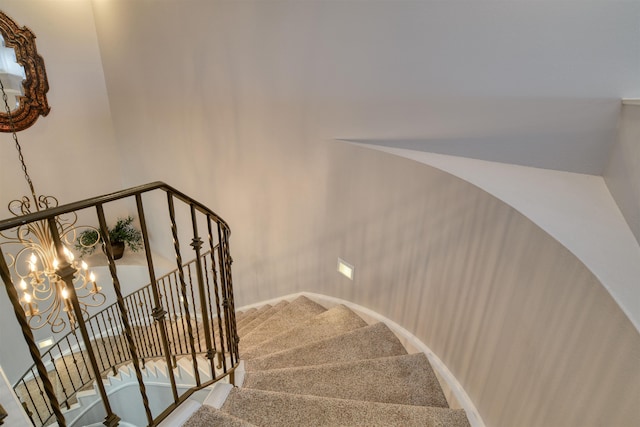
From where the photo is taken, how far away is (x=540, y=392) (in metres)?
1.27

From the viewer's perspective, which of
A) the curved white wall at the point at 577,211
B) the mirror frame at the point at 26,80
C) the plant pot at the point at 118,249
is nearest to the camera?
the curved white wall at the point at 577,211

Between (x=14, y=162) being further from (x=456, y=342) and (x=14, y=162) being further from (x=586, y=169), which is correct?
(x=586, y=169)

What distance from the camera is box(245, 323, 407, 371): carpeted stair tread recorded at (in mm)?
2230

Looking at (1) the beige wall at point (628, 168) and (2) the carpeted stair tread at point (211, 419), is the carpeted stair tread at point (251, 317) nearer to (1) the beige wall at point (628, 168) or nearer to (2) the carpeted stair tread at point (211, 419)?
(2) the carpeted stair tread at point (211, 419)

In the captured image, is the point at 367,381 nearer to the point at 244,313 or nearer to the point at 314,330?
the point at 314,330

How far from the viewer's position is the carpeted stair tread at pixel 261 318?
317 centimetres

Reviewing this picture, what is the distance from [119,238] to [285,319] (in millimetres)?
3760

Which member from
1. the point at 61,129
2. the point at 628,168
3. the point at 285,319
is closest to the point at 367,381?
the point at 285,319

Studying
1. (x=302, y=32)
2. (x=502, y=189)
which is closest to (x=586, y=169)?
(x=502, y=189)

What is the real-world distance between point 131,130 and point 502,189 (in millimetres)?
5137

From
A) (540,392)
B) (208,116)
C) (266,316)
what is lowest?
(266,316)

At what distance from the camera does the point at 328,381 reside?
202cm

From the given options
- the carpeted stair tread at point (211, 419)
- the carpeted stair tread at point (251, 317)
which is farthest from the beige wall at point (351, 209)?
the carpeted stair tread at point (211, 419)

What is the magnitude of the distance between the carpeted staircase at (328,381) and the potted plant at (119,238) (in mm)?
3453
